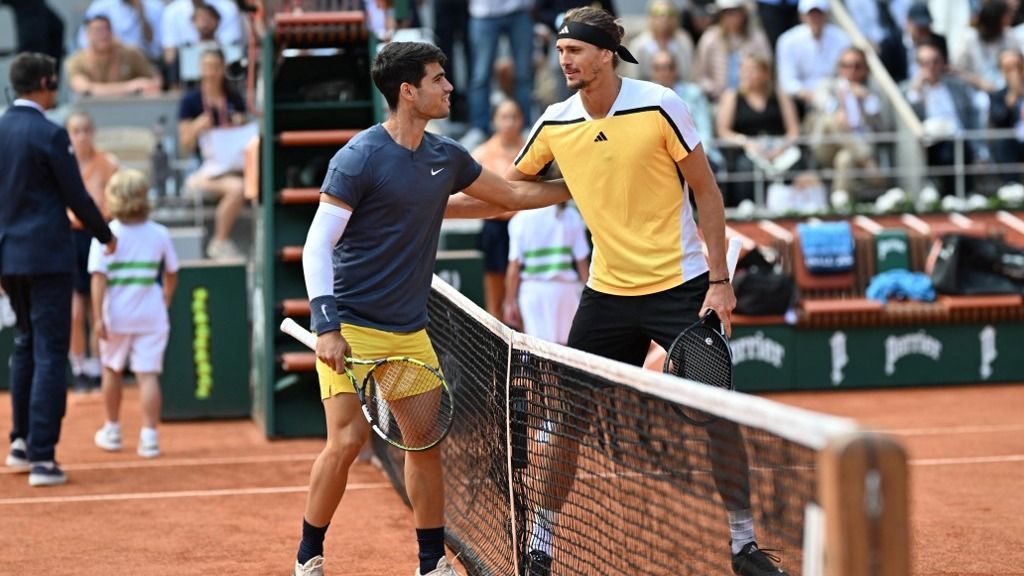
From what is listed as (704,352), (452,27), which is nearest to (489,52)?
(452,27)

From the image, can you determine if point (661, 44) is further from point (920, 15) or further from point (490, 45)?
point (920, 15)

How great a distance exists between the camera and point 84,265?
12383mm

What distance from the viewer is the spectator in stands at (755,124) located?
1445 cm

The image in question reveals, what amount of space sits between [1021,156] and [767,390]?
439 centimetres

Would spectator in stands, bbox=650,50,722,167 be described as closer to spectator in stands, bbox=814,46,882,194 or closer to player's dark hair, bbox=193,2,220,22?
spectator in stands, bbox=814,46,882,194

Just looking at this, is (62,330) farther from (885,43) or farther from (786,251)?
(885,43)

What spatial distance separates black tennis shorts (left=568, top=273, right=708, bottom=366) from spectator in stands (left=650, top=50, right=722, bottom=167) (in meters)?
8.11

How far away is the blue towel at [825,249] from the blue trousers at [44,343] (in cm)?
643

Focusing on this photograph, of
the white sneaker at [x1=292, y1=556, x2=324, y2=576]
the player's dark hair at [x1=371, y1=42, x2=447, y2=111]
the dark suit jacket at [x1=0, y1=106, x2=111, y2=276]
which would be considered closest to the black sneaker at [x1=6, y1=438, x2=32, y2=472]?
the dark suit jacket at [x1=0, y1=106, x2=111, y2=276]

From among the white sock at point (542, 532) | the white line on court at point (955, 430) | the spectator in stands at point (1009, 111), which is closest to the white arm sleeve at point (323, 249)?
the white sock at point (542, 532)

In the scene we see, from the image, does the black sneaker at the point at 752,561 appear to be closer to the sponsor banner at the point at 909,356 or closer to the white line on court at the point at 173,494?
the white line on court at the point at 173,494

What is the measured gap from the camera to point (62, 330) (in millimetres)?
8383

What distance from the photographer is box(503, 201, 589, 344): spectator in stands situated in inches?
422

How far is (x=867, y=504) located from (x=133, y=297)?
7.22 meters
